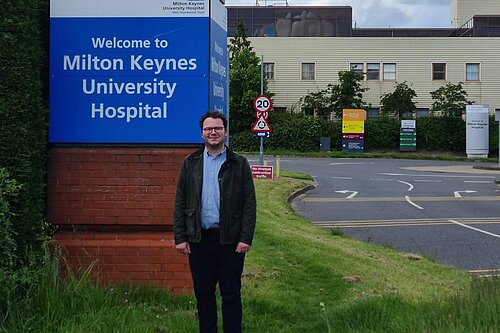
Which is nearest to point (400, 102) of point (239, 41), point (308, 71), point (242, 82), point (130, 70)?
point (308, 71)

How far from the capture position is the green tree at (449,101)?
52.4 meters

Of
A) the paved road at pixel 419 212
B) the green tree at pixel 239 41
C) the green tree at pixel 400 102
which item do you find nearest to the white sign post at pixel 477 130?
the green tree at pixel 400 102

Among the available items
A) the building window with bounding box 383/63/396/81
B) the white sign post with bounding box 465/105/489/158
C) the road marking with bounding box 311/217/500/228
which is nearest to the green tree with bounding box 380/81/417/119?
the building window with bounding box 383/63/396/81

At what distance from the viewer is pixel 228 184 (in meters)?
4.87

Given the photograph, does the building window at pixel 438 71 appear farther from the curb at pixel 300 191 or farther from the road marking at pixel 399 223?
the road marking at pixel 399 223

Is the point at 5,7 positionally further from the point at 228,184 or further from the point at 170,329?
the point at 170,329

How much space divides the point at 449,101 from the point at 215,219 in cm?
5076

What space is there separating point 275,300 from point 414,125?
154 feet

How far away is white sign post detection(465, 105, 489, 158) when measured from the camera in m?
48.8

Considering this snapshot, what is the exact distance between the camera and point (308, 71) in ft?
191

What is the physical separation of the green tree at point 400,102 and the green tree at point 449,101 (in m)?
1.78

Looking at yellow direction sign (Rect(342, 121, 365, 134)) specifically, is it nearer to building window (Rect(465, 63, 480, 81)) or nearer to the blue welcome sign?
building window (Rect(465, 63, 480, 81))

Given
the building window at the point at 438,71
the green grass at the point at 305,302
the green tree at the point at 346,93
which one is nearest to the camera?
the green grass at the point at 305,302

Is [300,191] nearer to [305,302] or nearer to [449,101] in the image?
[305,302]
